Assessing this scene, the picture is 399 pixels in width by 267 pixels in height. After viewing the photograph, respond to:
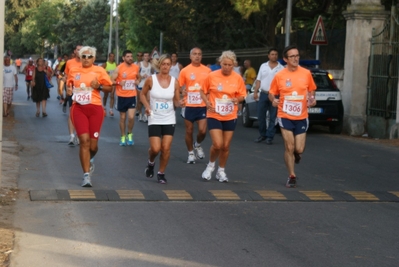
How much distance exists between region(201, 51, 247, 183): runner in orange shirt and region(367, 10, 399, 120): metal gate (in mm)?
9946

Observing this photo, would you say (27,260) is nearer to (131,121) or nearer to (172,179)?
(172,179)

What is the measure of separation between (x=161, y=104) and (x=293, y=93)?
1756 mm

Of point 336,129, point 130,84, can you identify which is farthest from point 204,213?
point 336,129

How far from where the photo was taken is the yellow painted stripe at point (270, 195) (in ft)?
34.9

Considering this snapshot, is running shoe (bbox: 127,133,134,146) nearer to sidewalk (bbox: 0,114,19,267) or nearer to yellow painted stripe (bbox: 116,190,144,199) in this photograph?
sidewalk (bbox: 0,114,19,267)

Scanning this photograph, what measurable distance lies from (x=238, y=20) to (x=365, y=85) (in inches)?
522

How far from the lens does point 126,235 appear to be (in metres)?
8.14

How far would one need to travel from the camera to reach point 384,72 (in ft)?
71.4

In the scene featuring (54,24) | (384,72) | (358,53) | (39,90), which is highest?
(54,24)

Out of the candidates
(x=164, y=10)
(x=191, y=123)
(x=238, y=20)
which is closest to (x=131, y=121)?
(x=191, y=123)

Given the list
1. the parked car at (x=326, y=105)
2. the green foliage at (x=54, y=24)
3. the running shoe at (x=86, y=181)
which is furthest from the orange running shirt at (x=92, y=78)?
the green foliage at (x=54, y=24)

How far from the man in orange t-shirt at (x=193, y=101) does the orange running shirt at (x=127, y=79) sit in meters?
2.66

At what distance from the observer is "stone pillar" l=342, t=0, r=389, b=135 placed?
2223 centimetres

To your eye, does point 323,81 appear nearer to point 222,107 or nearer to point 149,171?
point 222,107
